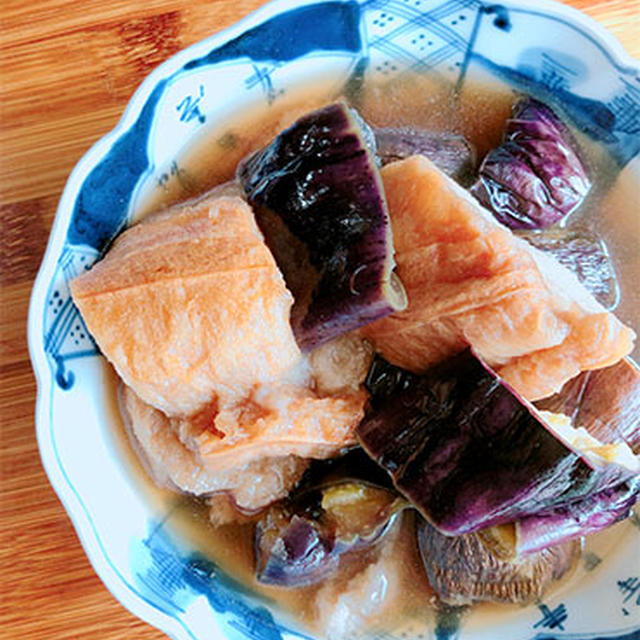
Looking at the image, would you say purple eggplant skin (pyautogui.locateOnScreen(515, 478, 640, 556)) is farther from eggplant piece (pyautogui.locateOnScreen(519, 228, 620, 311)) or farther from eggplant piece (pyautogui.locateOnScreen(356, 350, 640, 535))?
eggplant piece (pyautogui.locateOnScreen(519, 228, 620, 311))

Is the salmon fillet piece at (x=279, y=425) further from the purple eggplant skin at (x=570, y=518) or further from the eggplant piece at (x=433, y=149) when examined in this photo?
the eggplant piece at (x=433, y=149)

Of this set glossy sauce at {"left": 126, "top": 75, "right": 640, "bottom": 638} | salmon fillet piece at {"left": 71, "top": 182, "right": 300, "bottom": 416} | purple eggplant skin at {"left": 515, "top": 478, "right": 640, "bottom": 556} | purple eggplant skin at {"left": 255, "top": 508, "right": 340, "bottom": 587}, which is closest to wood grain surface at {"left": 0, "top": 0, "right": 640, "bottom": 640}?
glossy sauce at {"left": 126, "top": 75, "right": 640, "bottom": 638}

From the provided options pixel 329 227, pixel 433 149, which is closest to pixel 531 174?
pixel 433 149

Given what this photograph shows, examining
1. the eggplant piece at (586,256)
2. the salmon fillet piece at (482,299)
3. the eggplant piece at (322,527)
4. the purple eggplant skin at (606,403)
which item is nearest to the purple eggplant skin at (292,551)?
the eggplant piece at (322,527)

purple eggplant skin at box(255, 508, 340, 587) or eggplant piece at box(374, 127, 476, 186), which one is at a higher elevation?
eggplant piece at box(374, 127, 476, 186)

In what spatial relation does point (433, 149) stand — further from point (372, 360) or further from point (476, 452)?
point (476, 452)

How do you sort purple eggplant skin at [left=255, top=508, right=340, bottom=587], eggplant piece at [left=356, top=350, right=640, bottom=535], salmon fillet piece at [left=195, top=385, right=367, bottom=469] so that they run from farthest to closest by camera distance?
purple eggplant skin at [left=255, top=508, right=340, bottom=587] → salmon fillet piece at [left=195, top=385, right=367, bottom=469] → eggplant piece at [left=356, top=350, right=640, bottom=535]

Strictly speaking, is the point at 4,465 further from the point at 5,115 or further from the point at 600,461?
the point at 600,461
